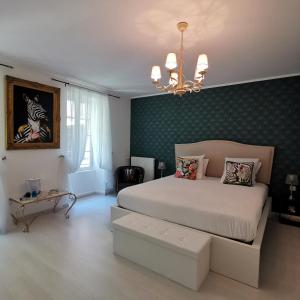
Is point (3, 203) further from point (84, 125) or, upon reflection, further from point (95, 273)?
point (84, 125)

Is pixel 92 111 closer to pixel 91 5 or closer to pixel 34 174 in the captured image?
pixel 34 174

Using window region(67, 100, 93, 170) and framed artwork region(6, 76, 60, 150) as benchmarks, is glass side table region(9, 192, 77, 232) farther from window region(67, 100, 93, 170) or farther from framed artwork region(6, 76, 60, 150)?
window region(67, 100, 93, 170)

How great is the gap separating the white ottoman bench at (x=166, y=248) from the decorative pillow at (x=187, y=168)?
4.93 ft

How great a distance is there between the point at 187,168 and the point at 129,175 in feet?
5.32

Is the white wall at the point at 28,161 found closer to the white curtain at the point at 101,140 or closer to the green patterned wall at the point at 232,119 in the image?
the white curtain at the point at 101,140

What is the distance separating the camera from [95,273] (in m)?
2.02

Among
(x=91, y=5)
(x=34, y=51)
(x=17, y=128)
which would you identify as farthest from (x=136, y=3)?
(x=17, y=128)

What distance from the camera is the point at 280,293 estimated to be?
180cm

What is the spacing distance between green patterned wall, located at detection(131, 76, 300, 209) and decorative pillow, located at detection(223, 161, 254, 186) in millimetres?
653

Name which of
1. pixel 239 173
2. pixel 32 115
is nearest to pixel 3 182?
pixel 32 115

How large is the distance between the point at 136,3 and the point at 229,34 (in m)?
1.03

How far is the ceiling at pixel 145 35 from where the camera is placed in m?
1.75

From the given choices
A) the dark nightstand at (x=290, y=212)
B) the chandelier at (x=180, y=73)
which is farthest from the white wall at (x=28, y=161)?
the dark nightstand at (x=290, y=212)

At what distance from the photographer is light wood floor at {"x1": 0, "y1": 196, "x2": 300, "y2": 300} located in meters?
1.77
